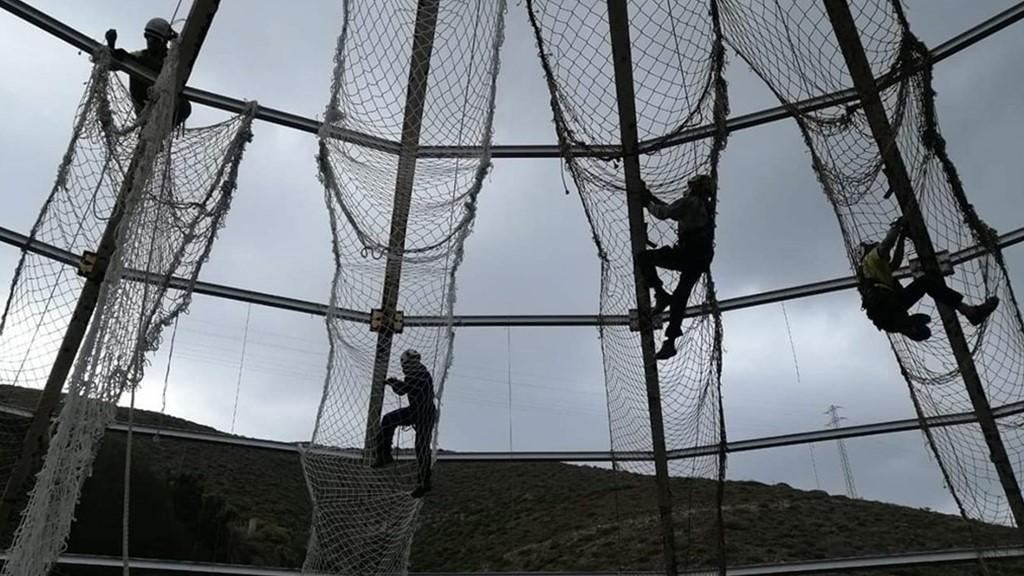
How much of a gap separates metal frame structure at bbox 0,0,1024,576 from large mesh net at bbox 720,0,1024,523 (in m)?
0.18

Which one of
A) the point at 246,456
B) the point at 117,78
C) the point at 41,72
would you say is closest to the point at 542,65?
the point at 117,78

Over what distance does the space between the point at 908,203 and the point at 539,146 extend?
3.75m

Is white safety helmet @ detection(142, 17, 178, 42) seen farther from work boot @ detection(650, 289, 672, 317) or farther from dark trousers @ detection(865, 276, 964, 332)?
dark trousers @ detection(865, 276, 964, 332)

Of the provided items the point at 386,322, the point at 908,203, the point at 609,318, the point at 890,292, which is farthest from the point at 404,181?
the point at 890,292

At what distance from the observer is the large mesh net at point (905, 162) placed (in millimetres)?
5750

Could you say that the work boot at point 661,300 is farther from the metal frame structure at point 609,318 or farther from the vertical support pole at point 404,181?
the vertical support pole at point 404,181

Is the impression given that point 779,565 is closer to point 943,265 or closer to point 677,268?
point 943,265

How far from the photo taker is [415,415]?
243 inches

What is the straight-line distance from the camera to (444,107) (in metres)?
6.28

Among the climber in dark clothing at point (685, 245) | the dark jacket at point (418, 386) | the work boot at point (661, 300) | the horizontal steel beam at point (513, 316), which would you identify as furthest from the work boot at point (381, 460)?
the work boot at point (661, 300)

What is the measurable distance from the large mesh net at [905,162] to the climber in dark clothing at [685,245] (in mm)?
845

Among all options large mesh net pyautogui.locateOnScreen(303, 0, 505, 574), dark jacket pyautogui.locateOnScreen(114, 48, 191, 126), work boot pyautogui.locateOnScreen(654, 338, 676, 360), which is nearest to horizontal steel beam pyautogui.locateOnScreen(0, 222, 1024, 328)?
large mesh net pyautogui.locateOnScreen(303, 0, 505, 574)

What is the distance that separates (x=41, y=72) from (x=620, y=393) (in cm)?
543

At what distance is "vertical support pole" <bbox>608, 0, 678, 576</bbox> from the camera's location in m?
5.63
